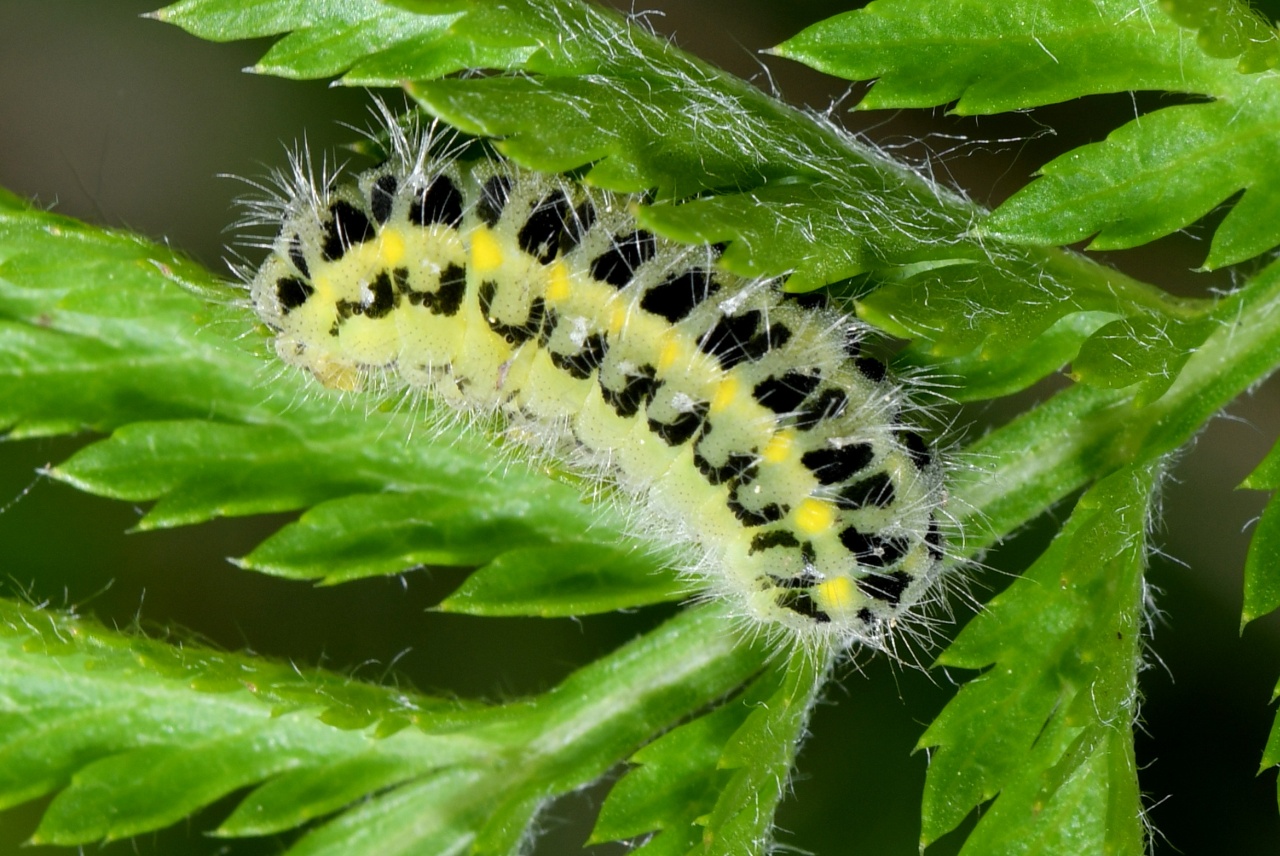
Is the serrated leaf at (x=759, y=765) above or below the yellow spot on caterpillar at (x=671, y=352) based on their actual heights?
below

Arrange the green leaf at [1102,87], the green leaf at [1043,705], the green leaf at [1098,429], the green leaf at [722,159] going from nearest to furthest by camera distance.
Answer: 1. the green leaf at [722,159]
2. the green leaf at [1102,87]
3. the green leaf at [1043,705]
4. the green leaf at [1098,429]

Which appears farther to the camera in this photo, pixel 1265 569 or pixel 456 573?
pixel 456 573

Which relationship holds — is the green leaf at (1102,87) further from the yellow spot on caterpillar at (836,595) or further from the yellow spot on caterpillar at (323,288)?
the yellow spot on caterpillar at (323,288)

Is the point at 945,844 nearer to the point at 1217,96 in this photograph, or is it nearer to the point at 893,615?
the point at 893,615

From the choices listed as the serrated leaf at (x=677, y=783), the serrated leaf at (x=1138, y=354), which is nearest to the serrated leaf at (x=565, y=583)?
the serrated leaf at (x=677, y=783)

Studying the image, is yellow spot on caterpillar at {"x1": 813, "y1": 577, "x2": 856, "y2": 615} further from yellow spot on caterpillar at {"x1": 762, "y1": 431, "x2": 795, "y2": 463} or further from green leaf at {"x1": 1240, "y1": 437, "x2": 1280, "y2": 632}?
green leaf at {"x1": 1240, "y1": 437, "x2": 1280, "y2": 632}

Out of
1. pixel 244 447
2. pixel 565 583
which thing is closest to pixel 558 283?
pixel 565 583

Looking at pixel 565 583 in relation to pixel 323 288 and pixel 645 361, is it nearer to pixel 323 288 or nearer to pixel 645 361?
pixel 645 361
